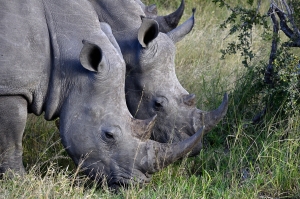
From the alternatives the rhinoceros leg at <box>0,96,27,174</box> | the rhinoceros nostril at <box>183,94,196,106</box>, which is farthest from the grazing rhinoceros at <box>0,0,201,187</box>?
the rhinoceros nostril at <box>183,94,196,106</box>

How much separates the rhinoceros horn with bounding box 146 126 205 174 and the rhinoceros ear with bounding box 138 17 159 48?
39.5 inches

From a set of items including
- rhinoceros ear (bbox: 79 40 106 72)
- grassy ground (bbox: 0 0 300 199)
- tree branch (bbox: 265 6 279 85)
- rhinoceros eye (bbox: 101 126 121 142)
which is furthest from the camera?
tree branch (bbox: 265 6 279 85)

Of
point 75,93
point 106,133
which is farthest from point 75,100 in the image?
point 106,133

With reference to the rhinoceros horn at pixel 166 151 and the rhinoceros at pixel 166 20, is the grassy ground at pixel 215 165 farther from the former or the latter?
the rhinoceros at pixel 166 20

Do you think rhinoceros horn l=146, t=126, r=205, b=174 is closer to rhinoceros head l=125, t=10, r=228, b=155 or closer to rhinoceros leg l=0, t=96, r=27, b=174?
rhinoceros head l=125, t=10, r=228, b=155

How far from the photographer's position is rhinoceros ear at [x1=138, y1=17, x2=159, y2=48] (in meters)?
6.25

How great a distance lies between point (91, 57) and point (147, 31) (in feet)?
2.70

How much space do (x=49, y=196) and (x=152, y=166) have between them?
1064 mm

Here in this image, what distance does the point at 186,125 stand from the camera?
662 cm

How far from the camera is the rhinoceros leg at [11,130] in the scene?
574 cm

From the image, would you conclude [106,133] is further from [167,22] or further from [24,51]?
[167,22]

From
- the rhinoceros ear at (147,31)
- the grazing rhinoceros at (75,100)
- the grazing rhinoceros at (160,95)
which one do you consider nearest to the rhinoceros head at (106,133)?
the grazing rhinoceros at (75,100)

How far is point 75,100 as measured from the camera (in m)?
5.89

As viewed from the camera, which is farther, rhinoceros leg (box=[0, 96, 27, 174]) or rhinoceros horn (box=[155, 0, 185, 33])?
rhinoceros horn (box=[155, 0, 185, 33])
